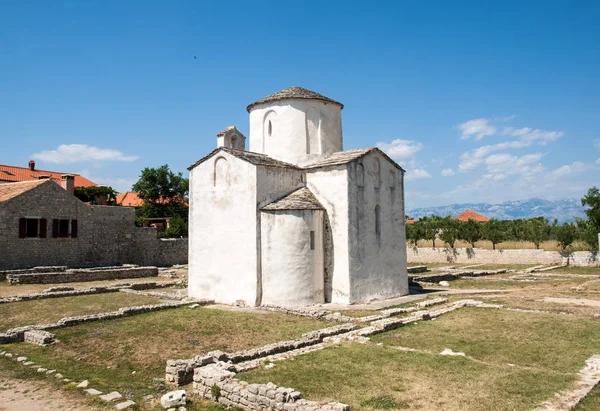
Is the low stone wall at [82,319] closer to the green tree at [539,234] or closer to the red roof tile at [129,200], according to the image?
the green tree at [539,234]

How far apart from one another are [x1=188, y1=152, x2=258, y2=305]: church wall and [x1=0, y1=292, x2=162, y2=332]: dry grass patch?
2.21 m

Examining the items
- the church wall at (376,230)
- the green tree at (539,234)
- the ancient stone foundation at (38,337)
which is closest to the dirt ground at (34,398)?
the ancient stone foundation at (38,337)

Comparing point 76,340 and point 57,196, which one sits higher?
point 57,196

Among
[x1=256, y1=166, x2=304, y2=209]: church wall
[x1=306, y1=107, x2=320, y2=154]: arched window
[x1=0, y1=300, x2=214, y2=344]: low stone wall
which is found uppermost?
[x1=306, y1=107, x2=320, y2=154]: arched window

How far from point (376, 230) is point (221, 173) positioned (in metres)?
6.26

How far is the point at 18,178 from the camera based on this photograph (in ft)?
148

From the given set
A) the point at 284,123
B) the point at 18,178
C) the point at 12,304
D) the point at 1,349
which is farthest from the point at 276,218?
the point at 18,178

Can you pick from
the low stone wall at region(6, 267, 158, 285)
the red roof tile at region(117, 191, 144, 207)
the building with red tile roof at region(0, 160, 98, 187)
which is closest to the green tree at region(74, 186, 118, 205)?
the building with red tile roof at region(0, 160, 98, 187)

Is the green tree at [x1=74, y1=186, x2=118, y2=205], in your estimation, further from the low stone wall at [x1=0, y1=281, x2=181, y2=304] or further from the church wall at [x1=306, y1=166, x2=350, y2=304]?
the church wall at [x1=306, y1=166, x2=350, y2=304]

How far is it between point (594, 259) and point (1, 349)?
33270 mm

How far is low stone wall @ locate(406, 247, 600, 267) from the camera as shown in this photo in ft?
103

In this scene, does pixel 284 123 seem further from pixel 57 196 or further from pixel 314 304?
pixel 57 196

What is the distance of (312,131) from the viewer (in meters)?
19.2

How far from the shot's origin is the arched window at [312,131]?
1916 centimetres
